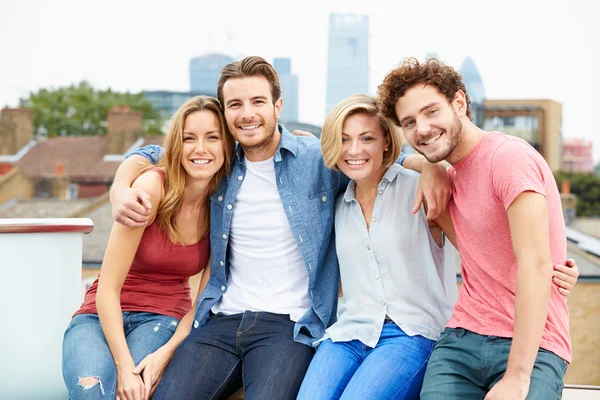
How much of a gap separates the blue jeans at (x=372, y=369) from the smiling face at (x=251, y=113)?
31.3 inches

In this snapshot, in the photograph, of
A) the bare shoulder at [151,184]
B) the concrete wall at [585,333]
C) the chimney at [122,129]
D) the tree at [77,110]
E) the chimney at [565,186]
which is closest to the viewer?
the bare shoulder at [151,184]

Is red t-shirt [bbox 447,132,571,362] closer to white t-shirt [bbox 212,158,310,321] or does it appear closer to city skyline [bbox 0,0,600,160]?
white t-shirt [bbox 212,158,310,321]

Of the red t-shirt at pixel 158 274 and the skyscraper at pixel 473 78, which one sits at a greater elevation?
the skyscraper at pixel 473 78

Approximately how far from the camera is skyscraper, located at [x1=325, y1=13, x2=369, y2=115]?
60.0m

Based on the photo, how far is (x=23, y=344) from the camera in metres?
2.55

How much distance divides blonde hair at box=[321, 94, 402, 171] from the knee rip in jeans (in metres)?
1.05

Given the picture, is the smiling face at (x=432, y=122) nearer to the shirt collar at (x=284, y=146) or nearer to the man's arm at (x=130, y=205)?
the shirt collar at (x=284, y=146)

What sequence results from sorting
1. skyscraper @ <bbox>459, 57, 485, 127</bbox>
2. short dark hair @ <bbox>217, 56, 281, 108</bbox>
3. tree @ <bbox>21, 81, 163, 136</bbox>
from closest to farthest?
short dark hair @ <bbox>217, 56, 281, 108</bbox> → tree @ <bbox>21, 81, 163, 136</bbox> → skyscraper @ <bbox>459, 57, 485, 127</bbox>

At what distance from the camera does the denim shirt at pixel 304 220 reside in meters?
2.31

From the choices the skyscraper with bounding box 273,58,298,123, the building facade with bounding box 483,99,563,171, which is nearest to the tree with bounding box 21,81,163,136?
the skyscraper with bounding box 273,58,298,123

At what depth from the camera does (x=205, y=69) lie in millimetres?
63625

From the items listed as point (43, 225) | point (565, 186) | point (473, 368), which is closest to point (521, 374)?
point (473, 368)

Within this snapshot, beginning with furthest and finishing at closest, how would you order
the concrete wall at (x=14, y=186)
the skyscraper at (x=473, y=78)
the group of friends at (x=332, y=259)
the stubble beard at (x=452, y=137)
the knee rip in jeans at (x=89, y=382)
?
the skyscraper at (x=473, y=78), the concrete wall at (x=14, y=186), the knee rip in jeans at (x=89, y=382), the stubble beard at (x=452, y=137), the group of friends at (x=332, y=259)

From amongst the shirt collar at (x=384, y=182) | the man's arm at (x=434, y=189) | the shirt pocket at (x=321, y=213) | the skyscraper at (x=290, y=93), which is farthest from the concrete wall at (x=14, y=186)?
the man's arm at (x=434, y=189)
